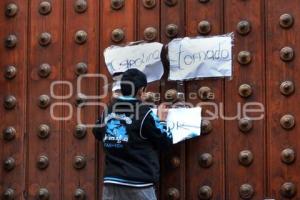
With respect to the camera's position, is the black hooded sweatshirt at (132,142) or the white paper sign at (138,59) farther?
the white paper sign at (138,59)

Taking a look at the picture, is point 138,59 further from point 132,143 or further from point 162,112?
point 132,143

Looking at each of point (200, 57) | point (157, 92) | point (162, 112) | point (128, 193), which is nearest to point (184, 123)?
point (162, 112)

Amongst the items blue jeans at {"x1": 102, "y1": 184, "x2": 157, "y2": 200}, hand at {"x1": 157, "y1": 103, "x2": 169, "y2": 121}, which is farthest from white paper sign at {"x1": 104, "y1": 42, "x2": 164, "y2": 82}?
blue jeans at {"x1": 102, "y1": 184, "x2": 157, "y2": 200}

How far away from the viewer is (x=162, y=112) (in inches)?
162

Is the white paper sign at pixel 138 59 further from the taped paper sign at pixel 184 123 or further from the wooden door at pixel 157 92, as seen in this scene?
the taped paper sign at pixel 184 123

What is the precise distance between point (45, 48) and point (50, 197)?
2.67 ft

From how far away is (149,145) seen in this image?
3.86 m

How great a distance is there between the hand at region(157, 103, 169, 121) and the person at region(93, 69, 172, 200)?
8.7 inches

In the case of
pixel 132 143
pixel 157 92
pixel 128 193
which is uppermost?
pixel 157 92

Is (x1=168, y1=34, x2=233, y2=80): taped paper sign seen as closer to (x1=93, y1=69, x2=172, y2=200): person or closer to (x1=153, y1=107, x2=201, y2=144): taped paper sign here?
(x1=153, y1=107, x2=201, y2=144): taped paper sign

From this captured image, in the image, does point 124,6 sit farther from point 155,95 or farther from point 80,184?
point 80,184

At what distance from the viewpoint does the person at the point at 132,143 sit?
3773mm

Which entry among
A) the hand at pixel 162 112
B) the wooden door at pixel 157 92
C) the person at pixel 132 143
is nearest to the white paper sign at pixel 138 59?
the wooden door at pixel 157 92

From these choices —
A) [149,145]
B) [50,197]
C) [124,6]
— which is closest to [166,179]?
[149,145]
